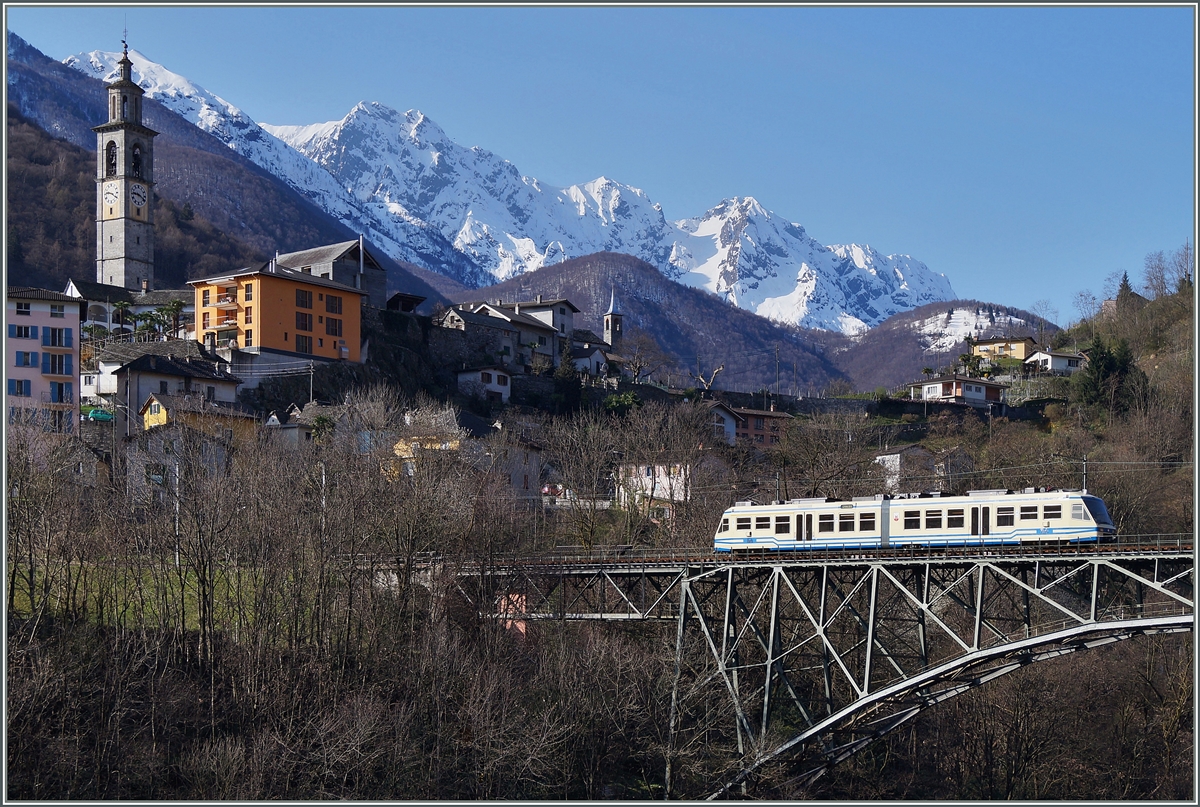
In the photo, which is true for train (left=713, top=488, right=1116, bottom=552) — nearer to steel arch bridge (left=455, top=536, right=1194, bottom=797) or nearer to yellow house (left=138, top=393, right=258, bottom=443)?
steel arch bridge (left=455, top=536, right=1194, bottom=797)

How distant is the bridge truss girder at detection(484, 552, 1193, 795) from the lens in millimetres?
42188

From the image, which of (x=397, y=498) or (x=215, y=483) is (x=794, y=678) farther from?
(x=215, y=483)

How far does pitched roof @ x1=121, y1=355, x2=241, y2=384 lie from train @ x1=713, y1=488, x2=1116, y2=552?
130 ft

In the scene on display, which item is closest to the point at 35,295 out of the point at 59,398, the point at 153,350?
the point at 59,398

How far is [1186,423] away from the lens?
91.4 meters

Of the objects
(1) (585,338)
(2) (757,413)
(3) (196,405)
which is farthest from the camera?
(1) (585,338)

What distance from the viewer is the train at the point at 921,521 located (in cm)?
4378

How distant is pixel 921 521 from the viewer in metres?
46.8

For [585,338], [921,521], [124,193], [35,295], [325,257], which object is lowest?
[921,521]

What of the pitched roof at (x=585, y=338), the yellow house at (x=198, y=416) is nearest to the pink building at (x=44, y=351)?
the yellow house at (x=198, y=416)

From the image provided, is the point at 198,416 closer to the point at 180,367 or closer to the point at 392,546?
the point at 180,367

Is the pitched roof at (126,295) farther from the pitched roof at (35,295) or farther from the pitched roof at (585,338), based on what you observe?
the pitched roof at (585,338)

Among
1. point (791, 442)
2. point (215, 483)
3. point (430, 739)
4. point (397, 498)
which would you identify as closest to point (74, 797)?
point (430, 739)

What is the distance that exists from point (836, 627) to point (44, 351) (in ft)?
164
